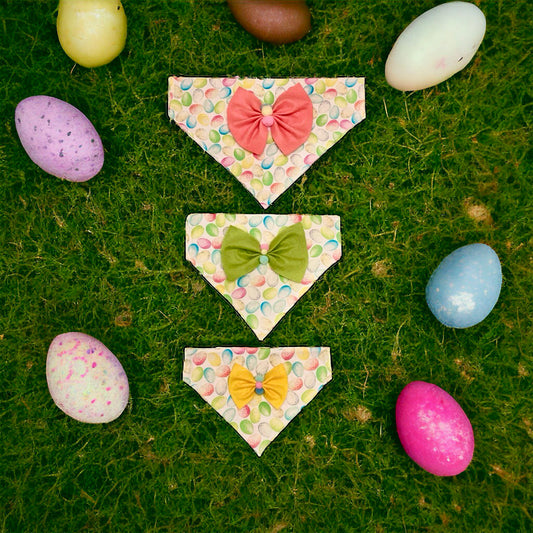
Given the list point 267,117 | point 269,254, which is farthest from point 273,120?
point 269,254

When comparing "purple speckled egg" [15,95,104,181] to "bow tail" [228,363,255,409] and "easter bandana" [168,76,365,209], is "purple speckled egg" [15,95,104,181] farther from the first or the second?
"bow tail" [228,363,255,409]

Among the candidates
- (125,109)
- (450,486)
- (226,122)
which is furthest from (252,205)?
(450,486)

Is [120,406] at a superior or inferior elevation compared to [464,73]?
inferior

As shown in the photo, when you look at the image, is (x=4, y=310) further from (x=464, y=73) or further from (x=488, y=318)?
(x=464, y=73)

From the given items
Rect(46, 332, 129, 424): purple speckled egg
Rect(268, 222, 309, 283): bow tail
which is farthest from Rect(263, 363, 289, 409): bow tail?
Rect(46, 332, 129, 424): purple speckled egg

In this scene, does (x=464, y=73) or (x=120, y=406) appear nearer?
(x=120, y=406)

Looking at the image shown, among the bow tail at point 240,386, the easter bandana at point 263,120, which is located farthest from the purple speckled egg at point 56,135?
the bow tail at point 240,386

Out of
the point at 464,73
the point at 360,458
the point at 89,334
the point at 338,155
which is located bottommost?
the point at 360,458
